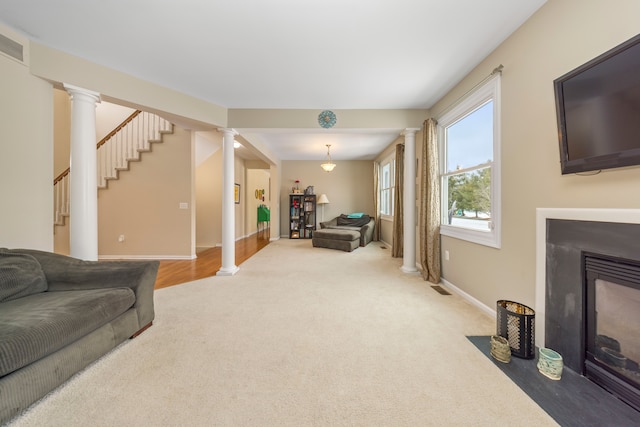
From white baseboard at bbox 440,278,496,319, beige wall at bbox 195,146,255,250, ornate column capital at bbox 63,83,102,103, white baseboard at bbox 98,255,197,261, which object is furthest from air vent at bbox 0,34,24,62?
white baseboard at bbox 440,278,496,319

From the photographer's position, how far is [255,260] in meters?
4.78

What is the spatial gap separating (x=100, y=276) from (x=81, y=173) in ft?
4.11

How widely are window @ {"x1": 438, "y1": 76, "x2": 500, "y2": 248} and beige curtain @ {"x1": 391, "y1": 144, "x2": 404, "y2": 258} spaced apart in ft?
5.40

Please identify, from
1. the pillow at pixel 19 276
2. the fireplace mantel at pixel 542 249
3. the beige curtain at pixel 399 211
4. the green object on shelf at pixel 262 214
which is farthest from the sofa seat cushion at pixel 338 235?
the pillow at pixel 19 276

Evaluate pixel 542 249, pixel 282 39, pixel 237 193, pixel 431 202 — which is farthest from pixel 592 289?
pixel 237 193

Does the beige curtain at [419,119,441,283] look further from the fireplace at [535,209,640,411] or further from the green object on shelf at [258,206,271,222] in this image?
the green object on shelf at [258,206,271,222]

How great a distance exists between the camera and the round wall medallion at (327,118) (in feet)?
12.3

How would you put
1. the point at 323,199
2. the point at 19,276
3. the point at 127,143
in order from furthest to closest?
the point at 323,199 < the point at 127,143 < the point at 19,276

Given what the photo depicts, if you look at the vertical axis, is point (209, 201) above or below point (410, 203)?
above

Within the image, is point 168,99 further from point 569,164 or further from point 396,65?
point 569,164

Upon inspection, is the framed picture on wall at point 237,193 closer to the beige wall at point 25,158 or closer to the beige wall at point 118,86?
the beige wall at point 118,86

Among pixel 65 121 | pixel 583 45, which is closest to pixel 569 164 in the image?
pixel 583 45

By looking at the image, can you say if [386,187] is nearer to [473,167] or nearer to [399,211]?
[399,211]

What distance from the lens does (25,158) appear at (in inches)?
86.7
